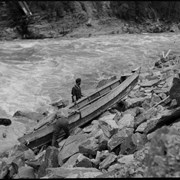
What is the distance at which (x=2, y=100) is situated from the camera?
11086 mm

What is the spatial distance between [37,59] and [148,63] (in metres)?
6.97

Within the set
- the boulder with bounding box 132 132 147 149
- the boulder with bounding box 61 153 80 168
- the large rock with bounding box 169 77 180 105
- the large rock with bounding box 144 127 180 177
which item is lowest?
the boulder with bounding box 61 153 80 168

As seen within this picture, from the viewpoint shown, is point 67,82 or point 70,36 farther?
point 70,36

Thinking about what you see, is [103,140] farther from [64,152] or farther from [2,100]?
[2,100]

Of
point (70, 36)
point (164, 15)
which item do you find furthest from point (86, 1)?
point (164, 15)

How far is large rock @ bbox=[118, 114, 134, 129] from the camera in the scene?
21.6ft

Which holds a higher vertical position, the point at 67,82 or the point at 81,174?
the point at 81,174

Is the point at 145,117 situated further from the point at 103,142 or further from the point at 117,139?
the point at 103,142

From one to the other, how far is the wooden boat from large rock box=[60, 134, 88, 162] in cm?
68

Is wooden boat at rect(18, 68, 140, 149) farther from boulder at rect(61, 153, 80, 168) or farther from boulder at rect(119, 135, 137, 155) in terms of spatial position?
boulder at rect(119, 135, 137, 155)

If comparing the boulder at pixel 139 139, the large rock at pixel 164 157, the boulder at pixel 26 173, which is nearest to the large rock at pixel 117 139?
the boulder at pixel 139 139

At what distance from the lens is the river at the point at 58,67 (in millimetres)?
11586

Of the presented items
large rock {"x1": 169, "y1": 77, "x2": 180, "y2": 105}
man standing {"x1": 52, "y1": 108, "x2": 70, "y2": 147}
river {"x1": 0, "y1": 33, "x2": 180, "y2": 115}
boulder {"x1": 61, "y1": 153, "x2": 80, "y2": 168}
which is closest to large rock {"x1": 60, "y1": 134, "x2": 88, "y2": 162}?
boulder {"x1": 61, "y1": 153, "x2": 80, "y2": 168}

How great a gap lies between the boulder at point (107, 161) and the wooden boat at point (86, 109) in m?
2.16
